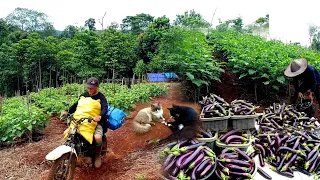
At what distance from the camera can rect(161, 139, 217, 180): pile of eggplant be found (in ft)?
11.8

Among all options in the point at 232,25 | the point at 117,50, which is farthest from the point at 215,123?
the point at 232,25

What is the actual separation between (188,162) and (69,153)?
156 cm

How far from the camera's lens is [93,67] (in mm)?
23375

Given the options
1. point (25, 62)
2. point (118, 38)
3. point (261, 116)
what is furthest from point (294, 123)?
point (25, 62)

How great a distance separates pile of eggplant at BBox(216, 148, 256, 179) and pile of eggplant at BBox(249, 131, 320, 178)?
395 millimetres

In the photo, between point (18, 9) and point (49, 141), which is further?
point (18, 9)

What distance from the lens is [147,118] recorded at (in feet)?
21.2

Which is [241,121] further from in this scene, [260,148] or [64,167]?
[64,167]

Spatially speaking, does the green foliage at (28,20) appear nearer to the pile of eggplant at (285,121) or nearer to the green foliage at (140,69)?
the green foliage at (140,69)

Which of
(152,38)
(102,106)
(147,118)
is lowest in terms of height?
(147,118)

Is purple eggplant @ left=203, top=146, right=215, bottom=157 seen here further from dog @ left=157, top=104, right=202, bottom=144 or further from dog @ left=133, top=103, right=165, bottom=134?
dog @ left=133, top=103, right=165, bottom=134

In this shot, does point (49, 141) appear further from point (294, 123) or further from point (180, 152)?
point (294, 123)

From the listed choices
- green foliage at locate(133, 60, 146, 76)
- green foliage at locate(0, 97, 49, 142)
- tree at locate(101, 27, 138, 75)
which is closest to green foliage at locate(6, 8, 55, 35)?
tree at locate(101, 27, 138, 75)

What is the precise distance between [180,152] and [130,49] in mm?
19821
